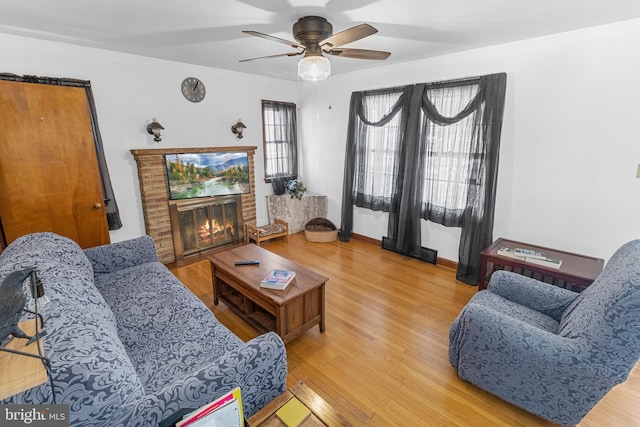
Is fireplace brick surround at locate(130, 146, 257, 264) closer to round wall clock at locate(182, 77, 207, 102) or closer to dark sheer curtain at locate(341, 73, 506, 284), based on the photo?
round wall clock at locate(182, 77, 207, 102)

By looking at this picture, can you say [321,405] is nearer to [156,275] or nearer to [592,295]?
[592,295]

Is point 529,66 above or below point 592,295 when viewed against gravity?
above

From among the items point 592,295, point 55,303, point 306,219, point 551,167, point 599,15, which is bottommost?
point 306,219

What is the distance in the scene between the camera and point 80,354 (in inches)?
41.3

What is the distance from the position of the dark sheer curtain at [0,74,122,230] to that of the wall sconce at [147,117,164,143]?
0.49 m

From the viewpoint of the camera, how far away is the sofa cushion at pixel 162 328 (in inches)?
61.9

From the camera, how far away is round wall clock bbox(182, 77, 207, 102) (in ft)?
12.1

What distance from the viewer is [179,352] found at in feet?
5.45

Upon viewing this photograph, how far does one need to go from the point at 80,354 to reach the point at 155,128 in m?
2.97

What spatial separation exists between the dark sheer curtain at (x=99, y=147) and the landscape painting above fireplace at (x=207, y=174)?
2.07 ft

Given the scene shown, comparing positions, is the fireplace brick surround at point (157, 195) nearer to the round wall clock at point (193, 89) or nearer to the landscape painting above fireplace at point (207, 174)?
the landscape painting above fireplace at point (207, 174)

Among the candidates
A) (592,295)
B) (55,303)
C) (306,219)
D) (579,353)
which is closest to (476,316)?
(579,353)

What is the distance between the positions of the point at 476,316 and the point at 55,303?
2.16 m

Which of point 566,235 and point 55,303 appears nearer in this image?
point 55,303
